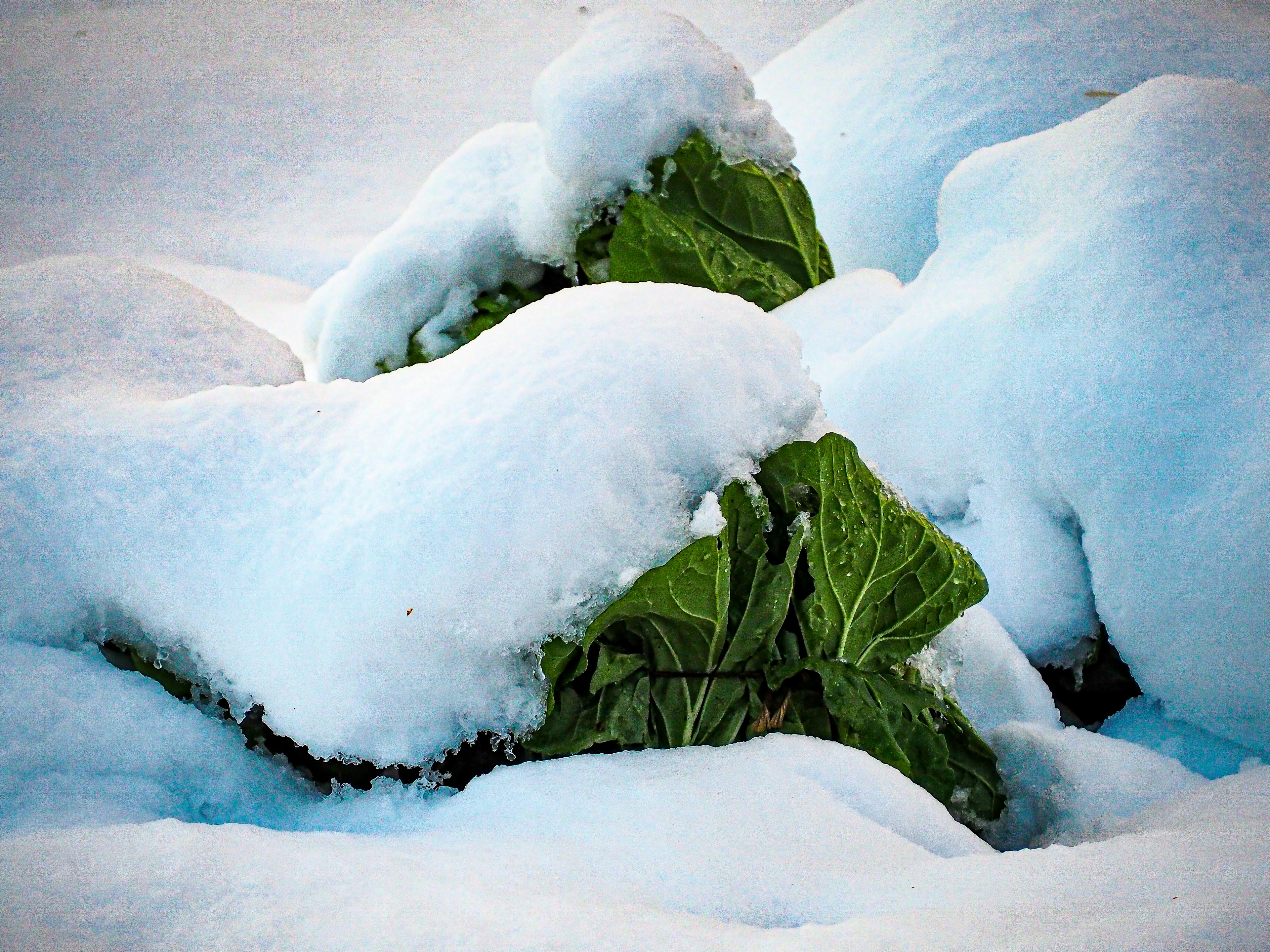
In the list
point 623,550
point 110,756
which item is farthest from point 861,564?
point 110,756

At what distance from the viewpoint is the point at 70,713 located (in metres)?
0.72

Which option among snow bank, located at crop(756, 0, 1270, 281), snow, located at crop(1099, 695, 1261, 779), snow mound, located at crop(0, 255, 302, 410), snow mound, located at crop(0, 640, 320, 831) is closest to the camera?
snow mound, located at crop(0, 640, 320, 831)

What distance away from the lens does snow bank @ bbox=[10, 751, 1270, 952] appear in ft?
1.76

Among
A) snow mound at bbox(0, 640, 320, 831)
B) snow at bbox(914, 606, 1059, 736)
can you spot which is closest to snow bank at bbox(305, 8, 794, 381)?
snow at bbox(914, 606, 1059, 736)

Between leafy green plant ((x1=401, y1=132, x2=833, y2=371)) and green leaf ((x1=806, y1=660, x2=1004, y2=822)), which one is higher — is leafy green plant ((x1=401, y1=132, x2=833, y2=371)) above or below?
above

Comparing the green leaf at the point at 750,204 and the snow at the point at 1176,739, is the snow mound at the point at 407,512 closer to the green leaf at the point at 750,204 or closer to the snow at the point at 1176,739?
the snow at the point at 1176,739

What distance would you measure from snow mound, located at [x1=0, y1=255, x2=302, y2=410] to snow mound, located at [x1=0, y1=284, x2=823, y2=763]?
3.9 inches

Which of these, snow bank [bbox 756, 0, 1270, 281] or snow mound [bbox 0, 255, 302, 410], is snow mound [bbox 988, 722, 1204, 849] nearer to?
snow mound [bbox 0, 255, 302, 410]

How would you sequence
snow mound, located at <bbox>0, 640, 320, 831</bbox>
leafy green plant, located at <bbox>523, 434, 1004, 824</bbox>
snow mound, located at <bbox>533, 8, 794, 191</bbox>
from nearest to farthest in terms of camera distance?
snow mound, located at <bbox>0, 640, 320, 831</bbox> → leafy green plant, located at <bbox>523, 434, 1004, 824</bbox> → snow mound, located at <bbox>533, 8, 794, 191</bbox>

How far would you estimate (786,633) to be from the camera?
0.85 meters

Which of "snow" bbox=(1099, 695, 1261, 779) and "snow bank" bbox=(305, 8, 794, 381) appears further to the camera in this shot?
"snow bank" bbox=(305, 8, 794, 381)

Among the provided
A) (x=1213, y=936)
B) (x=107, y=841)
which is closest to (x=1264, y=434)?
(x=1213, y=936)

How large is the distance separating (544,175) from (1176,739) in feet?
3.67

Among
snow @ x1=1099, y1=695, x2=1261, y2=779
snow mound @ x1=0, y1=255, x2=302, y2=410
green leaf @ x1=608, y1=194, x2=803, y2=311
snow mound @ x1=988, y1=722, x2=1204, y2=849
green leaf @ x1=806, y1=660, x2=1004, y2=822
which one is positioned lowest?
snow @ x1=1099, y1=695, x2=1261, y2=779
